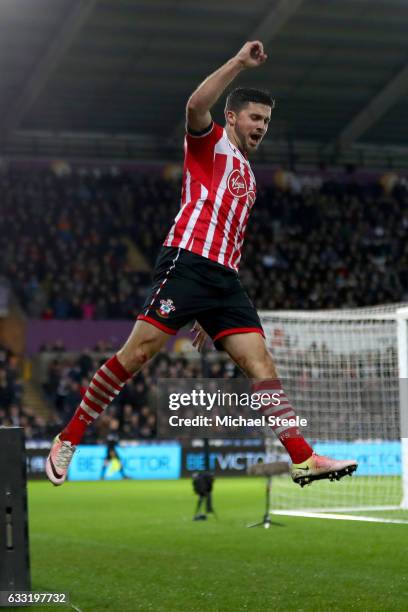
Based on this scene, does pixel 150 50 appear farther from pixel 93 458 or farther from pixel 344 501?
pixel 344 501

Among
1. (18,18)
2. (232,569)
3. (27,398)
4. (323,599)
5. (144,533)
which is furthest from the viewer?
(27,398)

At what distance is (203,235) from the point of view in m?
5.59

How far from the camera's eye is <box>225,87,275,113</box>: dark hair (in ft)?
18.3

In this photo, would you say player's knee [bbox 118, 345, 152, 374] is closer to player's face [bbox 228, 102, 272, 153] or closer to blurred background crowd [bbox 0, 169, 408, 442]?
player's face [bbox 228, 102, 272, 153]

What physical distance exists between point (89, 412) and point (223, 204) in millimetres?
1266

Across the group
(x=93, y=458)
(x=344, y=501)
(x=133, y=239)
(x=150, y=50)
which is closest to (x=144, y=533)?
(x=344, y=501)

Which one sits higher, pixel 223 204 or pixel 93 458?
pixel 223 204

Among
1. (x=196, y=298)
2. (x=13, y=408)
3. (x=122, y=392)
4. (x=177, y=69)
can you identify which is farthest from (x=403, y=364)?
(x=177, y=69)

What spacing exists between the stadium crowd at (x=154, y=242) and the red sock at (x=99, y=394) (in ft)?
73.8

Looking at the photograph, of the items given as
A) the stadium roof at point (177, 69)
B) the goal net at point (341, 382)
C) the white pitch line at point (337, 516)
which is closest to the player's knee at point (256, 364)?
the white pitch line at point (337, 516)

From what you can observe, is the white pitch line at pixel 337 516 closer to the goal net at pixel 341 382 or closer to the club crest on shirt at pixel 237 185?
the goal net at pixel 341 382

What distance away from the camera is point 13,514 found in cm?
624

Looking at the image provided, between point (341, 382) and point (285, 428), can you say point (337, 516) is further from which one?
point (285, 428)

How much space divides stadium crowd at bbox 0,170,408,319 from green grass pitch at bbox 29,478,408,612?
1410cm
